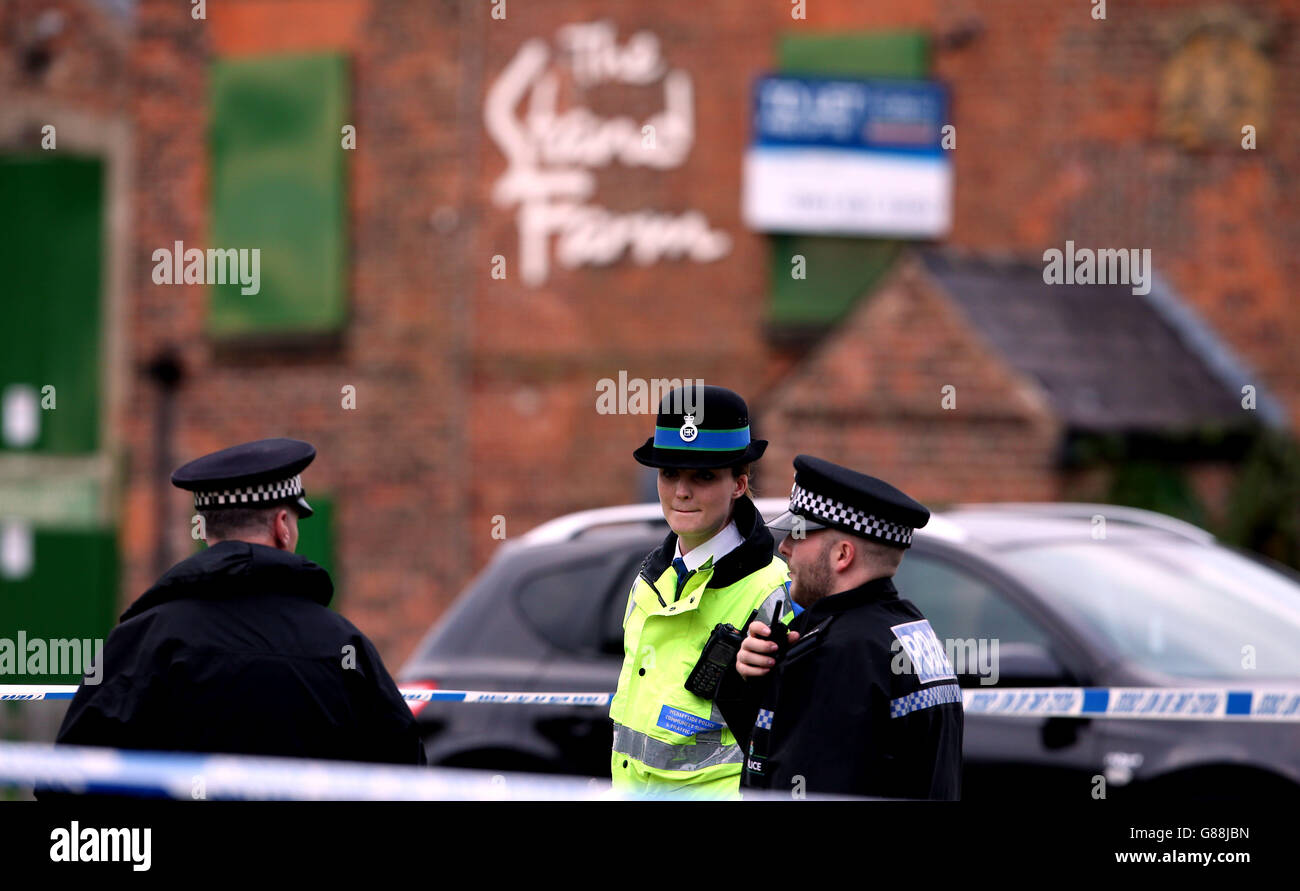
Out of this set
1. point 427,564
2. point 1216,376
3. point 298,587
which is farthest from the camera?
point 427,564

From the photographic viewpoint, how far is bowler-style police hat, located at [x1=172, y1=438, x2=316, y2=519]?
12.7ft

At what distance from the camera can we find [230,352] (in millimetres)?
16484

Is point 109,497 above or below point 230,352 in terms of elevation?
below

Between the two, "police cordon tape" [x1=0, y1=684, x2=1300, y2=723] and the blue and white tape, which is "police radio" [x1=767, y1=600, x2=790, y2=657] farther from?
the blue and white tape

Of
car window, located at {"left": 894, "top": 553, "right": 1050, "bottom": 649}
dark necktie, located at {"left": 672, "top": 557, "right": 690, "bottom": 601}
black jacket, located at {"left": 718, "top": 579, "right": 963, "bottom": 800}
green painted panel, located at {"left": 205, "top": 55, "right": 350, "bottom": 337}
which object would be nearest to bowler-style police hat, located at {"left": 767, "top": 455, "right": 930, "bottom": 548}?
black jacket, located at {"left": 718, "top": 579, "right": 963, "bottom": 800}

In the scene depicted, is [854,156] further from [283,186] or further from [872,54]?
[283,186]

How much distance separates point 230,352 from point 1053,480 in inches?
318

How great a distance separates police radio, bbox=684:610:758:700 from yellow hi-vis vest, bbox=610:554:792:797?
52 millimetres

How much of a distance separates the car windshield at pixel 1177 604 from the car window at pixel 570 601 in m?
1.56

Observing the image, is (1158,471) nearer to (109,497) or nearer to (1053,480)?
(1053,480)

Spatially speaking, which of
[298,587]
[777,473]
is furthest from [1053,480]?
[298,587]

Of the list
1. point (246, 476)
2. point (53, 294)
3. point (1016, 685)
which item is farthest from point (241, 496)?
point (53, 294)

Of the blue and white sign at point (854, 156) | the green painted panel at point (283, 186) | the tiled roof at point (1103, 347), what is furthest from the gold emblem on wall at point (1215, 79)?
the green painted panel at point (283, 186)
